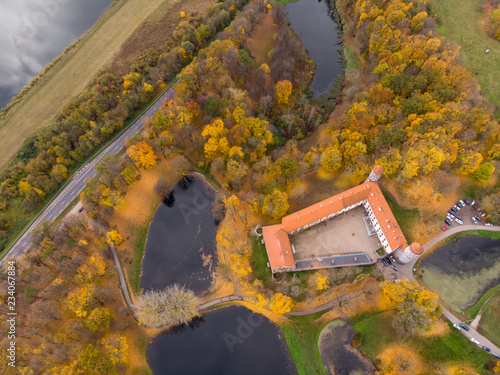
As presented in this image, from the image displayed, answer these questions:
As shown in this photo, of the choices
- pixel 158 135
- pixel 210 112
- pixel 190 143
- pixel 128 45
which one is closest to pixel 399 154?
pixel 210 112

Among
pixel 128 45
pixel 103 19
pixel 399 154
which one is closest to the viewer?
pixel 399 154

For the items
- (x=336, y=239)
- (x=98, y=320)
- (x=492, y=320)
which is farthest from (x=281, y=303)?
(x=492, y=320)

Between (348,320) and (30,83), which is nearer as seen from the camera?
(348,320)

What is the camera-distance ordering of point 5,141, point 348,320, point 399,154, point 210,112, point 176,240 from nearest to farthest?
point 348,320, point 399,154, point 176,240, point 210,112, point 5,141

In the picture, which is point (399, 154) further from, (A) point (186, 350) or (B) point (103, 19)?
(B) point (103, 19)

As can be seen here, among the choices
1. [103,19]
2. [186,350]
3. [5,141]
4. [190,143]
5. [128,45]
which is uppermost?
[103,19]

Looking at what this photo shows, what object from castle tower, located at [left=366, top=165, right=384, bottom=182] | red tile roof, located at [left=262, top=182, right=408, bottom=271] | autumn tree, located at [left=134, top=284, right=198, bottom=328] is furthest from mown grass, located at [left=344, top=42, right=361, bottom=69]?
autumn tree, located at [left=134, top=284, right=198, bottom=328]
